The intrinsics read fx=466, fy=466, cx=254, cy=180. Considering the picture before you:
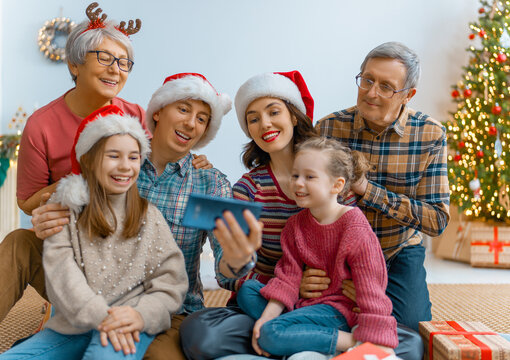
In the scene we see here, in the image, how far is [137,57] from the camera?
4.53m

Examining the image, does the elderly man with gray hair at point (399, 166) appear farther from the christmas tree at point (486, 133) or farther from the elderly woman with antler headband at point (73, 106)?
the christmas tree at point (486, 133)

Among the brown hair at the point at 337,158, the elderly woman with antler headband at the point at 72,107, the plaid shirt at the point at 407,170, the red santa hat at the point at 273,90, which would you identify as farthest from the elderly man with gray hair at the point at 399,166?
the elderly woman with antler headband at the point at 72,107

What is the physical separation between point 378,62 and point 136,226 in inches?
44.7

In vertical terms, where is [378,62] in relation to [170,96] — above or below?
above

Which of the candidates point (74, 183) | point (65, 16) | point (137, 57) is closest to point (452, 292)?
point (74, 183)

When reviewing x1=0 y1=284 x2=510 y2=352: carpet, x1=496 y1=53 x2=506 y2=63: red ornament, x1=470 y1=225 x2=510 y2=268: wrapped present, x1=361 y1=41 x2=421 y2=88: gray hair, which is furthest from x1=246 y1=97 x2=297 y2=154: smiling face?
x1=496 y1=53 x2=506 y2=63: red ornament

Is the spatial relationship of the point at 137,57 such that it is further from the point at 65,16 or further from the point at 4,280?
the point at 4,280

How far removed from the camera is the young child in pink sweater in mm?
1407

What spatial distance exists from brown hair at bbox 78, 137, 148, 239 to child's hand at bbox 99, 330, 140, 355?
1.03 feet

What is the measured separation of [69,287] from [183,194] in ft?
1.81

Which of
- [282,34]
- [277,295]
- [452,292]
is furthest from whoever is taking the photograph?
[282,34]

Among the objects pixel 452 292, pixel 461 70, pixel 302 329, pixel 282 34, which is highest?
pixel 282 34

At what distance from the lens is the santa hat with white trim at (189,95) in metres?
1.80

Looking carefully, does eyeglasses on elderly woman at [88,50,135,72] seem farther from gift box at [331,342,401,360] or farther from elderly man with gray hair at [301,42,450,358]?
gift box at [331,342,401,360]
